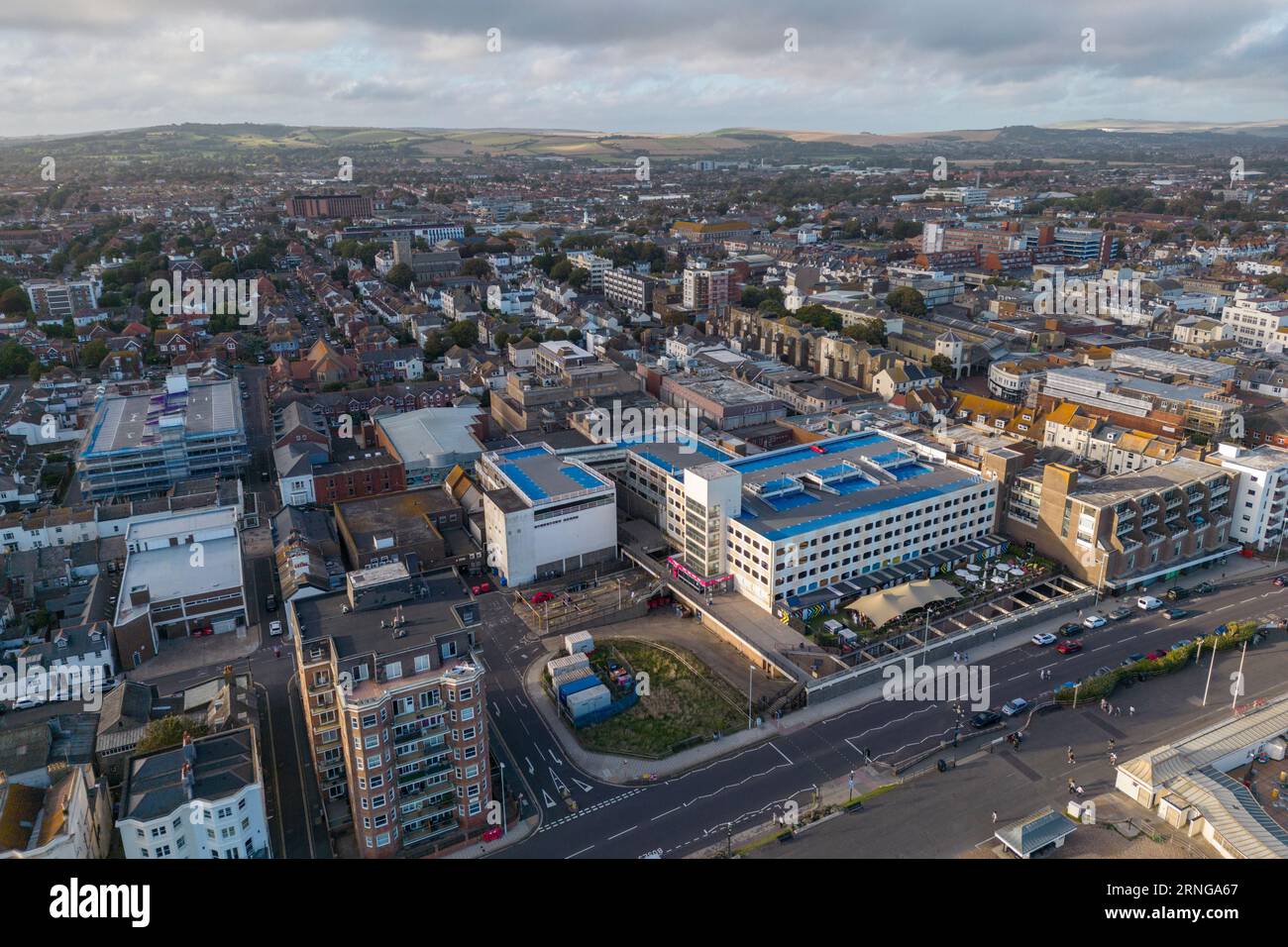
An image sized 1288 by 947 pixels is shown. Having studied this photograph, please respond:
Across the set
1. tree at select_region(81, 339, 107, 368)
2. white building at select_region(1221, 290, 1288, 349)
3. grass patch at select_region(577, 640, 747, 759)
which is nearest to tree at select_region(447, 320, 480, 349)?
tree at select_region(81, 339, 107, 368)

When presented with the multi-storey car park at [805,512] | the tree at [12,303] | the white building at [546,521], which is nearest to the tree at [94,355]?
the tree at [12,303]

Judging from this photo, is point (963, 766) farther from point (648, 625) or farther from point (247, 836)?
point (247, 836)

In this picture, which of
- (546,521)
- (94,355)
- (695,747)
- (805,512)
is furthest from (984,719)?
(94,355)

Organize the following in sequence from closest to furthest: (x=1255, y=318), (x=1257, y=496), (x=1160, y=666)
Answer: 1. (x=1160, y=666)
2. (x=1257, y=496)
3. (x=1255, y=318)

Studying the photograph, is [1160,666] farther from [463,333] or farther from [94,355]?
[94,355]

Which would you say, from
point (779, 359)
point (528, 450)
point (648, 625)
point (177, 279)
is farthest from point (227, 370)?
point (648, 625)

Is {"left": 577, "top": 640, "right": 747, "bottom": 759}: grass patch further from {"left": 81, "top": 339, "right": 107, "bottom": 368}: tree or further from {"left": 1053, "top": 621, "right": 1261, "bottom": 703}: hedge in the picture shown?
{"left": 81, "top": 339, "right": 107, "bottom": 368}: tree
